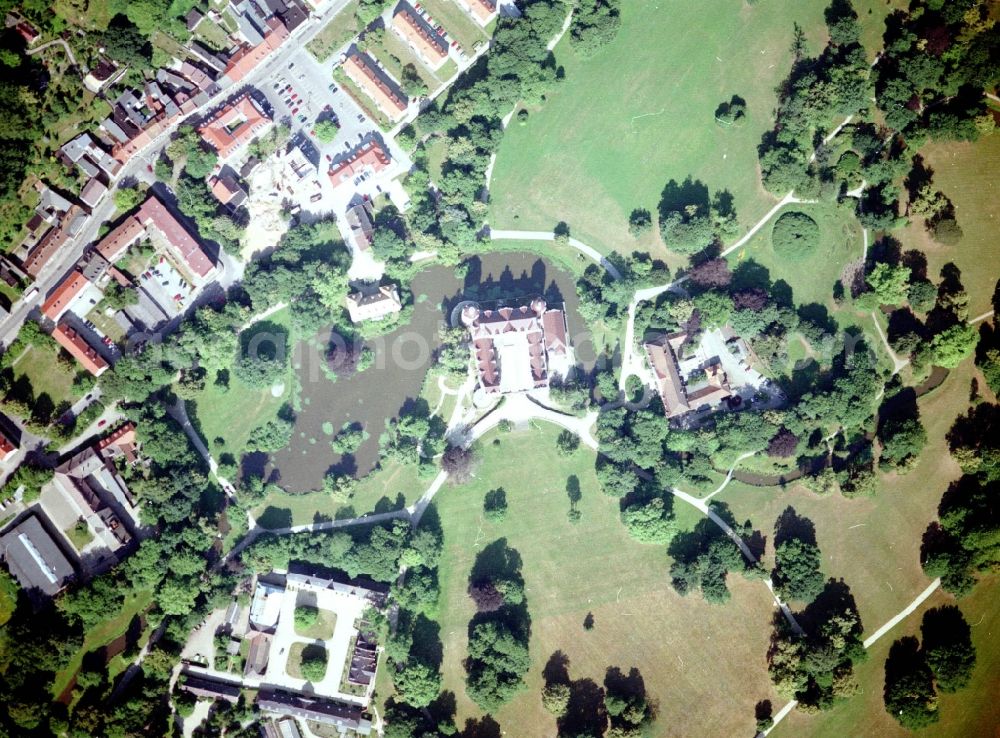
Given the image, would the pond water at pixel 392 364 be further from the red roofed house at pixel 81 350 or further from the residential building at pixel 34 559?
the residential building at pixel 34 559

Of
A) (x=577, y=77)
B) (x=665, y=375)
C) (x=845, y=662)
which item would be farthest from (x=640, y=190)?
(x=845, y=662)

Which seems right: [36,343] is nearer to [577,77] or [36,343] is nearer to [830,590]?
[577,77]

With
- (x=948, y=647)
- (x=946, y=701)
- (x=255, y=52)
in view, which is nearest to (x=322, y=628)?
(x=255, y=52)

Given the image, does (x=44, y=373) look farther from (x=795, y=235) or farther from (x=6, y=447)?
(x=795, y=235)

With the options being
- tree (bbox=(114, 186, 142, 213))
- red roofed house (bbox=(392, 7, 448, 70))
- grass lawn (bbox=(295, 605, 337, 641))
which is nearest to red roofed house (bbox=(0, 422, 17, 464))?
tree (bbox=(114, 186, 142, 213))

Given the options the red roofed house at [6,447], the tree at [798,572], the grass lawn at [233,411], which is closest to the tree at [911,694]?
the tree at [798,572]

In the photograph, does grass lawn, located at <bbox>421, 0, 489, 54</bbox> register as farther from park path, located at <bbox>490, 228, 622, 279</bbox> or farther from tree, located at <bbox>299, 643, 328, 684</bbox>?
tree, located at <bbox>299, 643, 328, 684</bbox>

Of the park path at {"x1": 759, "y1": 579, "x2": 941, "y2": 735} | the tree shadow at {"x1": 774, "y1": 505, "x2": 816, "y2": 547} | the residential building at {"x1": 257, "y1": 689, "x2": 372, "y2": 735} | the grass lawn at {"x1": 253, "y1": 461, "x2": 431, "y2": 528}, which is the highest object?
the grass lawn at {"x1": 253, "y1": 461, "x2": 431, "y2": 528}
